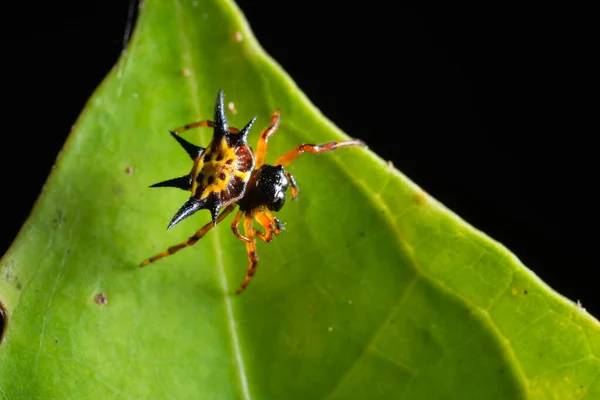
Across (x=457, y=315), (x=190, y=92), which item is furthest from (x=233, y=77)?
(x=457, y=315)

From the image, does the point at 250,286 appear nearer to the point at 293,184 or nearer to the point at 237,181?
the point at 293,184

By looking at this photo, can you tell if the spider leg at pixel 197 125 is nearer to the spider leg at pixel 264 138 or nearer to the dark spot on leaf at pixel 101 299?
the spider leg at pixel 264 138

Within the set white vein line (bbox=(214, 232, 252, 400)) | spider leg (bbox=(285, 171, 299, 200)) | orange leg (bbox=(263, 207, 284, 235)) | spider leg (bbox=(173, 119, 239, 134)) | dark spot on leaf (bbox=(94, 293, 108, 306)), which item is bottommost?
white vein line (bbox=(214, 232, 252, 400))

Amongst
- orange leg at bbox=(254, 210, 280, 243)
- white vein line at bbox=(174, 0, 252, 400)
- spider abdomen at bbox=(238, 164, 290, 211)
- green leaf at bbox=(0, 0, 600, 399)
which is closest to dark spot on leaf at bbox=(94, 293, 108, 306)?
green leaf at bbox=(0, 0, 600, 399)

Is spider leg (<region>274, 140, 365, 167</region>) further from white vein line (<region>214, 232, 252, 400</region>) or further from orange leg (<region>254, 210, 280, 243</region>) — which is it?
white vein line (<region>214, 232, 252, 400</region>)

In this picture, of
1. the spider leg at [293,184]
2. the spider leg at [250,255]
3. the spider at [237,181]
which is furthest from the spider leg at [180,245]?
the spider leg at [293,184]

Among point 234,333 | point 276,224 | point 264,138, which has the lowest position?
point 234,333

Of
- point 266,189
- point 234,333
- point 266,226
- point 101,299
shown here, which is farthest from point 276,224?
point 101,299
